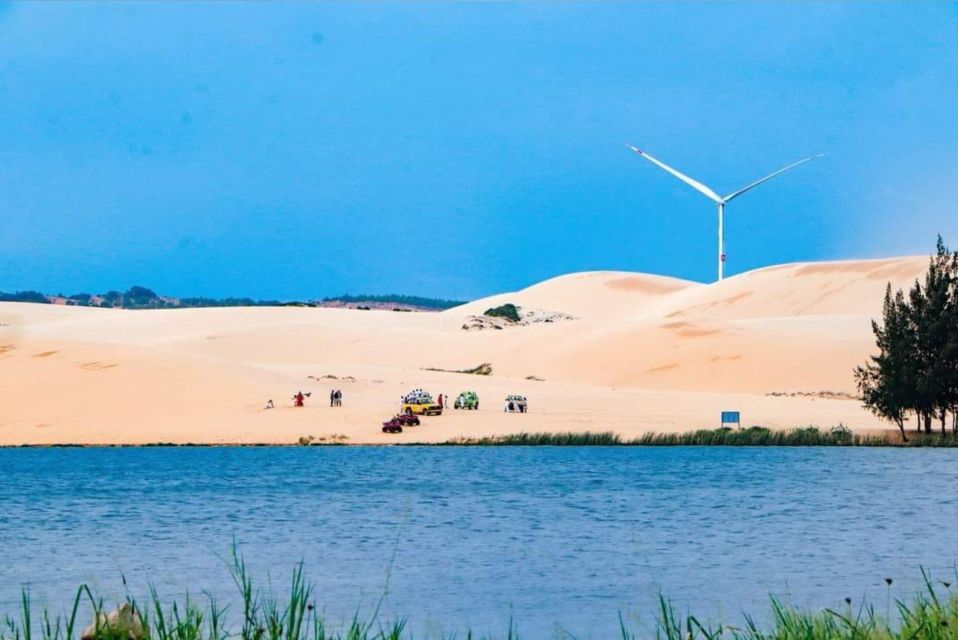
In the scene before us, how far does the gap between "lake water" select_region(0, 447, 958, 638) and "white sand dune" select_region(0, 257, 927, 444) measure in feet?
33.7

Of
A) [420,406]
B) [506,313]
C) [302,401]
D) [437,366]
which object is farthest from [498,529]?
[506,313]

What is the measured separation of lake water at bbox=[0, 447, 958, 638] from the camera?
A: 2370 centimetres

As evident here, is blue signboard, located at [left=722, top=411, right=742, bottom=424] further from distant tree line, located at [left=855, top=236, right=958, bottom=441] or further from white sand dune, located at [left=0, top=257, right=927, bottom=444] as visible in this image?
distant tree line, located at [left=855, top=236, right=958, bottom=441]

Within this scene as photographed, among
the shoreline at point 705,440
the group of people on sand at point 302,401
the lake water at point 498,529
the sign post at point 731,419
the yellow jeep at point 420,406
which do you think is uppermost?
the group of people on sand at point 302,401

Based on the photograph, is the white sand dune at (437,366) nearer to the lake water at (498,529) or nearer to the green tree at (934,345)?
the green tree at (934,345)

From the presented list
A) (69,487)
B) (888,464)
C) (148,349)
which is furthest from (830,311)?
(69,487)

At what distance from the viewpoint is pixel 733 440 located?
5872 centimetres

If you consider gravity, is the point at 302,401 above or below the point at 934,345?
below

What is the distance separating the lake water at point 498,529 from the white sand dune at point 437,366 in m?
10.3

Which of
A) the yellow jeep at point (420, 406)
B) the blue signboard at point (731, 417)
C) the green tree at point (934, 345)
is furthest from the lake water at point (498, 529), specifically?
the yellow jeep at point (420, 406)

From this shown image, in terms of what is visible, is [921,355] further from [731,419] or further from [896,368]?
[731,419]

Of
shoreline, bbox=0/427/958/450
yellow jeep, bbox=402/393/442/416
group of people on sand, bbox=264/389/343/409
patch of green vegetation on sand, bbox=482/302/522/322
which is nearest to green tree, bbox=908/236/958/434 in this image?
shoreline, bbox=0/427/958/450

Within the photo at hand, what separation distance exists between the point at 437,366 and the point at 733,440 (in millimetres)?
49654

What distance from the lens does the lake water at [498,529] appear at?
23.7 m
